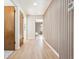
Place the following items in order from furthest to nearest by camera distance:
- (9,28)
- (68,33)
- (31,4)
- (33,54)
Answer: (31,4) < (9,28) < (33,54) < (68,33)

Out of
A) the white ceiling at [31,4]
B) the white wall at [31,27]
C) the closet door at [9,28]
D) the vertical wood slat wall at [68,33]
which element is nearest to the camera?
the vertical wood slat wall at [68,33]

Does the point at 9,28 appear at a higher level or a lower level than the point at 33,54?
higher

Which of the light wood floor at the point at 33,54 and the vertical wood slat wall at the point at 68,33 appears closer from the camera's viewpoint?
the vertical wood slat wall at the point at 68,33

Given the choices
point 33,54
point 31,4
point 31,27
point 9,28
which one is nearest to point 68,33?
point 33,54

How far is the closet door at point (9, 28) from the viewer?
693 cm

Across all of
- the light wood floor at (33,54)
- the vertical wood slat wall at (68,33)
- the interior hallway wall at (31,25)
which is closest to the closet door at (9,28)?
the light wood floor at (33,54)

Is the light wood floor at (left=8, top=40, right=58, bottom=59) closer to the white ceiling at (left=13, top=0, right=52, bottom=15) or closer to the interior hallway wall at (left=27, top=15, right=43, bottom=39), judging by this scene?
the white ceiling at (left=13, top=0, right=52, bottom=15)

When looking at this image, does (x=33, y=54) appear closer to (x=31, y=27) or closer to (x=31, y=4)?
(x=31, y=4)

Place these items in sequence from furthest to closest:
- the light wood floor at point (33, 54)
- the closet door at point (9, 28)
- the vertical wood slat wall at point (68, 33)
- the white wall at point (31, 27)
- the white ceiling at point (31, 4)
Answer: the white wall at point (31, 27) < the white ceiling at point (31, 4) < the closet door at point (9, 28) < the light wood floor at point (33, 54) < the vertical wood slat wall at point (68, 33)

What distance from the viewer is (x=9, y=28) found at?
7.02 meters

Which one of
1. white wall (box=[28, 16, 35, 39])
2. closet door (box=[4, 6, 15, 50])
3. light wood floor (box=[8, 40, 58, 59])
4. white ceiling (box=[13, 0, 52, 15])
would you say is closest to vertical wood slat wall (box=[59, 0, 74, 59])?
light wood floor (box=[8, 40, 58, 59])

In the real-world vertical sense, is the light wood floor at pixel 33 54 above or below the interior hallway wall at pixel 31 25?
below

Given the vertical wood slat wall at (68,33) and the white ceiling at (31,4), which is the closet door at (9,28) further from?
the vertical wood slat wall at (68,33)
